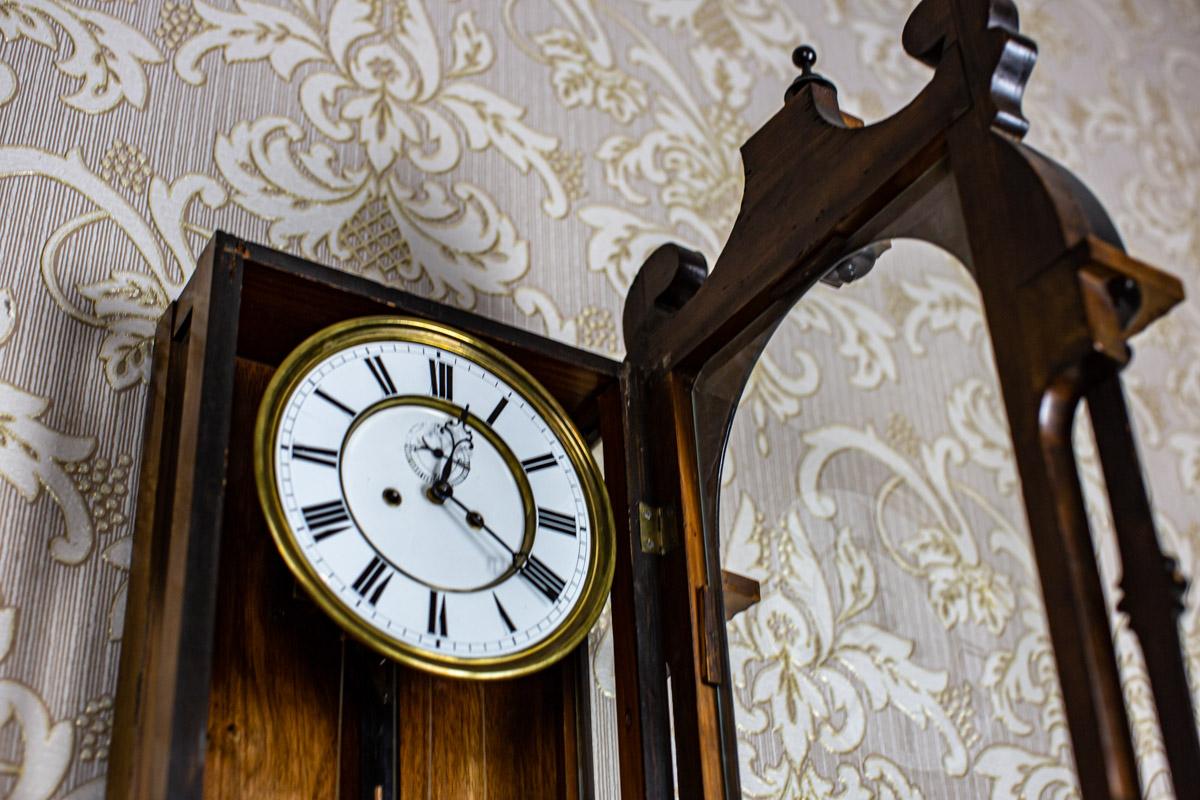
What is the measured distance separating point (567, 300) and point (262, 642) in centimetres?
42

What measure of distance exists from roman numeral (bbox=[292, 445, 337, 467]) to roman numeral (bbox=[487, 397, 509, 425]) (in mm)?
117

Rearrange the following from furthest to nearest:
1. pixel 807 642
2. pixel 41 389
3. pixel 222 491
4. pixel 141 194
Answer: pixel 807 642, pixel 141 194, pixel 41 389, pixel 222 491

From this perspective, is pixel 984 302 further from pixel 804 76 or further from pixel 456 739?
pixel 456 739

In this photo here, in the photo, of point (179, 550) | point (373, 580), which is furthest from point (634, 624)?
point (179, 550)

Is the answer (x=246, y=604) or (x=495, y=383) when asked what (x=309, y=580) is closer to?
(x=246, y=604)

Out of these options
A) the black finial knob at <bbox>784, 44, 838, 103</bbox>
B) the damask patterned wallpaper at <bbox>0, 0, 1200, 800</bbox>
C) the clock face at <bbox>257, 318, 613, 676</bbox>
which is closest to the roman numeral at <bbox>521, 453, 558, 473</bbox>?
the clock face at <bbox>257, 318, 613, 676</bbox>

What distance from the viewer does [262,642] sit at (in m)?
0.76

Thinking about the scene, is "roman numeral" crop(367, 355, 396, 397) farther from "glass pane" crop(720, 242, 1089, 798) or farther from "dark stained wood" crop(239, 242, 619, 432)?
"glass pane" crop(720, 242, 1089, 798)

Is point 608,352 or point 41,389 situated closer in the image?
point 41,389

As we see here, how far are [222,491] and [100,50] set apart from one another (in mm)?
433

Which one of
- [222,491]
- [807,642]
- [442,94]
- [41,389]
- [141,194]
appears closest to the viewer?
[222,491]

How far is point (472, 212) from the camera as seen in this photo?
1.06 metres

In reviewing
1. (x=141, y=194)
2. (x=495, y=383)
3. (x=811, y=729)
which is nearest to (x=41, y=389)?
(x=141, y=194)

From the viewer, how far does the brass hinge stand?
830 mm
